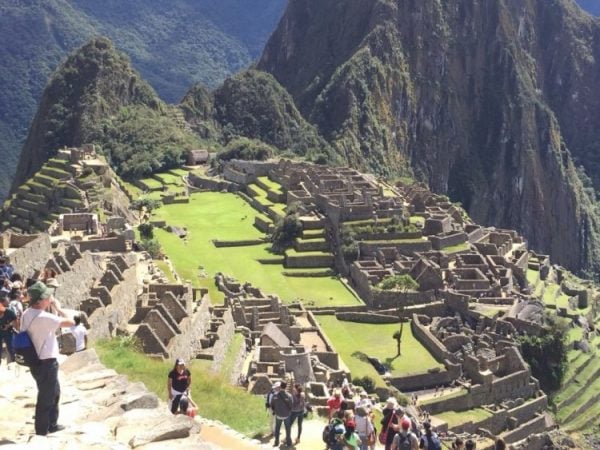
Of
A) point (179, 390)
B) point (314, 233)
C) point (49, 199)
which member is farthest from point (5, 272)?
point (49, 199)

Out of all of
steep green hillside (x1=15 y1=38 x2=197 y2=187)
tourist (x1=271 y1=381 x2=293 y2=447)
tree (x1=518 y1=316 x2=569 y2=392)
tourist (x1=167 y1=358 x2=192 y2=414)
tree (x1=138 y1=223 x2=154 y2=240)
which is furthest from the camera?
steep green hillside (x1=15 y1=38 x2=197 y2=187)

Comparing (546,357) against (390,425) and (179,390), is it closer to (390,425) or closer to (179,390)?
(390,425)

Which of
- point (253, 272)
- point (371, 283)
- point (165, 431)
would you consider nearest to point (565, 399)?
point (371, 283)

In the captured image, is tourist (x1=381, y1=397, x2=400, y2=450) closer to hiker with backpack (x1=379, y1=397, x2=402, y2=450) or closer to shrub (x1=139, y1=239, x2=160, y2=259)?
hiker with backpack (x1=379, y1=397, x2=402, y2=450)

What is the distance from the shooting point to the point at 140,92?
4491 inches

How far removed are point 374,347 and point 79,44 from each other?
347ft

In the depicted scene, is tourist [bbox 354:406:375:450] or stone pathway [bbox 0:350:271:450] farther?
tourist [bbox 354:406:375:450]

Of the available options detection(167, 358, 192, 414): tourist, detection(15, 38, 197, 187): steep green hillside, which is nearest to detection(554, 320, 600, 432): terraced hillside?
detection(167, 358, 192, 414): tourist

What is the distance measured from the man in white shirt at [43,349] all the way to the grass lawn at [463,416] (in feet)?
92.2

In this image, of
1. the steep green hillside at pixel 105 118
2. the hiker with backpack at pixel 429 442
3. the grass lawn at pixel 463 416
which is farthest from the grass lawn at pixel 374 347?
the steep green hillside at pixel 105 118

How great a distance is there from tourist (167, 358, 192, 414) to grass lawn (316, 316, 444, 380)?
23059mm

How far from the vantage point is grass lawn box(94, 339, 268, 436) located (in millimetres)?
18197

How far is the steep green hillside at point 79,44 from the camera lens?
11300cm

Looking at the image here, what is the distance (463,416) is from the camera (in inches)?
1526
